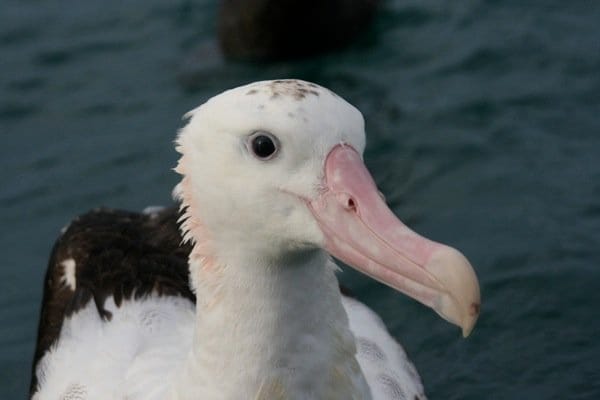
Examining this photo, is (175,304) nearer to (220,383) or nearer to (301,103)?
(220,383)

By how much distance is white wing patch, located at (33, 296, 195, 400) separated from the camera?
4793 millimetres

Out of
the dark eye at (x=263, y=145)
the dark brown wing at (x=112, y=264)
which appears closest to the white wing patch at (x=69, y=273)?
the dark brown wing at (x=112, y=264)

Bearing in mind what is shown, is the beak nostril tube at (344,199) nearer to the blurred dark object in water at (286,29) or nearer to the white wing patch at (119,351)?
the white wing patch at (119,351)

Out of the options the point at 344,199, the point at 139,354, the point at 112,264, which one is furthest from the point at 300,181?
the point at 112,264

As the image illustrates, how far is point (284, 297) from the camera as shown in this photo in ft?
12.6

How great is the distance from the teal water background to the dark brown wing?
2.80 feet

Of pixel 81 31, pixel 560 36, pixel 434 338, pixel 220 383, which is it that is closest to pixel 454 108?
pixel 560 36

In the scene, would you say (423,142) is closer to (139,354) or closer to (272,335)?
(139,354)

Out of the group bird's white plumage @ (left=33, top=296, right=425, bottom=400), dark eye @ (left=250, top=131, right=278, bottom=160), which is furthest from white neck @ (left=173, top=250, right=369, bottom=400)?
bird's white plumage @ (left=33, top=296, right=425, bottom=400)

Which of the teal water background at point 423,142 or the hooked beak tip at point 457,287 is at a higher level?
the hooked beak tip at point 457,287

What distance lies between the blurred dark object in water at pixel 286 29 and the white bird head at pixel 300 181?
5091 mm

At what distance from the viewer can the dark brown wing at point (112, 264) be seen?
5406 millimetres

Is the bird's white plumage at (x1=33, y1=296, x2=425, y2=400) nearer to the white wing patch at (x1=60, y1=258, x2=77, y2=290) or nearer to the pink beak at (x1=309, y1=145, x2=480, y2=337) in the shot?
the white wing patch at (x1=60, y1=258, x2=77, y2=290)

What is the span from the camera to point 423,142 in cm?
770
